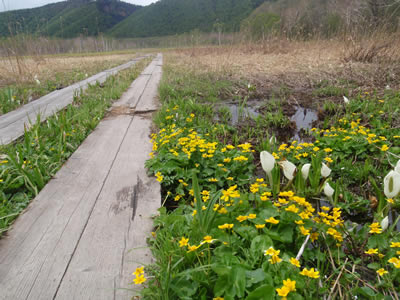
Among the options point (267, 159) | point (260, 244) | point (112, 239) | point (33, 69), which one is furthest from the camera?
point (33, 69)

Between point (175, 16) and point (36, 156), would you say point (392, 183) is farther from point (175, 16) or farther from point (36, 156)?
point (175, 16)

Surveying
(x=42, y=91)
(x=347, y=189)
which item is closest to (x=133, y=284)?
(x=347, y=189)

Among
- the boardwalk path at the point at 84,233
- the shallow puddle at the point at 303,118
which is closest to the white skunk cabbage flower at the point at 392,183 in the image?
the boardwalk path at the point at 84,233

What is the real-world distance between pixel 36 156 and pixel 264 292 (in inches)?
86.2

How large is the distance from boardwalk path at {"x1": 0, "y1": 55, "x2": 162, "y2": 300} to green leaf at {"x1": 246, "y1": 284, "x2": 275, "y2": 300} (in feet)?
1.66

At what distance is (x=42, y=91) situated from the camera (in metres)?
5.21

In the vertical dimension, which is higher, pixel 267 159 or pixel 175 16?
pixel 175 16

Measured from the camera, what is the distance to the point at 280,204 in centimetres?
153

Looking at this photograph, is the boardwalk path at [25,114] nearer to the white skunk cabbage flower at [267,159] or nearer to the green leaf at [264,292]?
the white skunk cabbage flower at [267,159]

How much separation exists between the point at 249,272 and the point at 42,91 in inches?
219

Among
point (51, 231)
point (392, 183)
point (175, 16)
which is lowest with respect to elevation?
point (51, 231)

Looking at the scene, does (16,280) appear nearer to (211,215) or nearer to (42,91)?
(211,215)

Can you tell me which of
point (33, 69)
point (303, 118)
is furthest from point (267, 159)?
point (33, 69)

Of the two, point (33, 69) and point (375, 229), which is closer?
point (375, 229)
